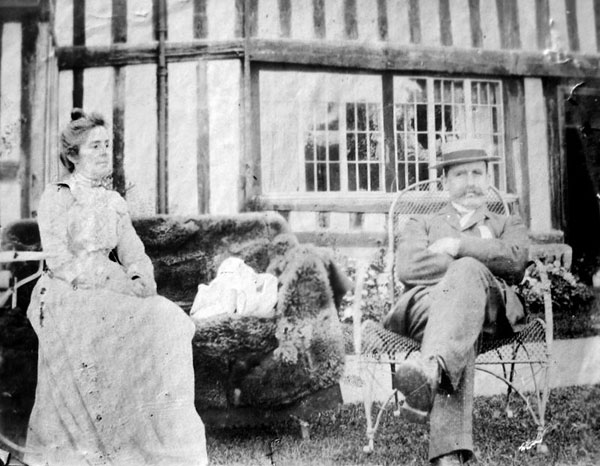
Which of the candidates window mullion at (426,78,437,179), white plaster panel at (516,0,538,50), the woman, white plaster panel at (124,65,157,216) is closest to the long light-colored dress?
the woman

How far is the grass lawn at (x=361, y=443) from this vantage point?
2.56 metres

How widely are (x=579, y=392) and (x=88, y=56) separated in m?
2.81

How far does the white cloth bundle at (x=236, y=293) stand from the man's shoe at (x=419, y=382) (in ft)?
2.04

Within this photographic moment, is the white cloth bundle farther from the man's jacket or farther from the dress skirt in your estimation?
the man's jacket

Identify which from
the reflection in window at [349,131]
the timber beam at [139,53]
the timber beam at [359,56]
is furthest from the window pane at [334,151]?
the timber beam at [139,53]

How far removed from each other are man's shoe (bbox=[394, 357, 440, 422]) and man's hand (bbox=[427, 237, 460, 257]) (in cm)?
49

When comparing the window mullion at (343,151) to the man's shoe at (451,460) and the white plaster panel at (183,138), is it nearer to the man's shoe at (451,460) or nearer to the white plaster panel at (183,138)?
the white plaster panel at (183,138)

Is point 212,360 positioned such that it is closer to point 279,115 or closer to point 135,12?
point 279,115

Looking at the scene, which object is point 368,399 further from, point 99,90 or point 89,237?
point 99,90

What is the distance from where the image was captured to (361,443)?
258 centimetres

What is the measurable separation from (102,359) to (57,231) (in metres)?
0.59

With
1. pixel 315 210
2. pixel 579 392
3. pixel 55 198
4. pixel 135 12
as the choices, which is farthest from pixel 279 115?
pixel 579 392

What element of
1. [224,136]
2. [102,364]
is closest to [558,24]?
[224,136]

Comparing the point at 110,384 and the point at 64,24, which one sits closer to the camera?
the point at 110,384
